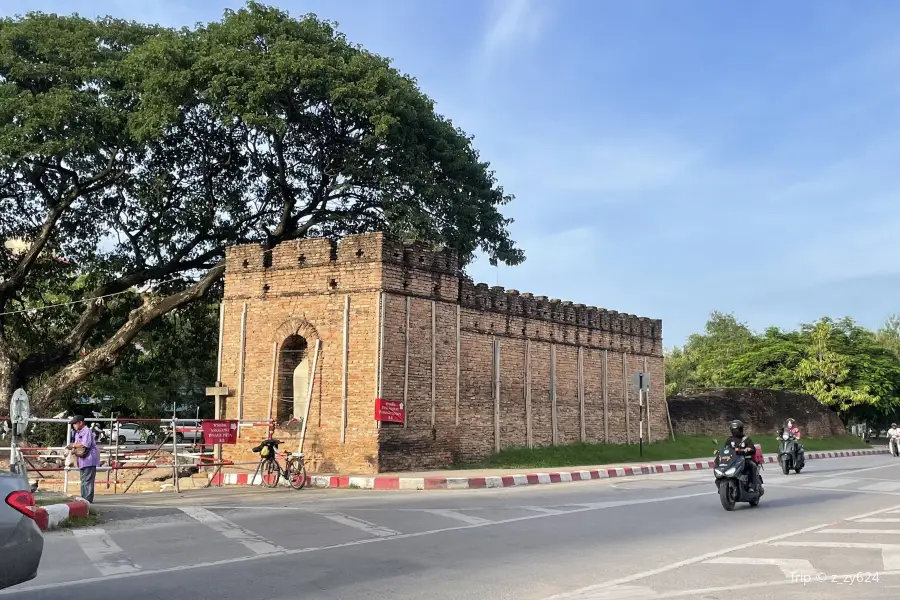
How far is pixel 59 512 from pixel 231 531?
2.31m

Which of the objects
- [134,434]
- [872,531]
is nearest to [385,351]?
[872,531]

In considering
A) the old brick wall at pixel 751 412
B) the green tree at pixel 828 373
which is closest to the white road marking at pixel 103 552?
the old brick wall at pixel 751 412

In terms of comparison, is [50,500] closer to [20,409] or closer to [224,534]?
[20,409]

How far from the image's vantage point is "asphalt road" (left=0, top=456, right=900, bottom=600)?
6562 millimetres

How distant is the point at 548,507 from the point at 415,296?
7807 millimetres

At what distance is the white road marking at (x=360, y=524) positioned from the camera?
966cm

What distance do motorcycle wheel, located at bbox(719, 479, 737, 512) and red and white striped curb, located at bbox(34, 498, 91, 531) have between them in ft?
28.9

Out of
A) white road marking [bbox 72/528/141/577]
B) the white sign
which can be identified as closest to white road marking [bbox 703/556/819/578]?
white road marking [bbox 72/528/141/577]

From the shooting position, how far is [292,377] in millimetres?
19812

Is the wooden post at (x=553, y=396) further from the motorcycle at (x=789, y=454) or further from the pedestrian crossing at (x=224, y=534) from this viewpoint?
the pedestrian crossing at (x=224, y=534)

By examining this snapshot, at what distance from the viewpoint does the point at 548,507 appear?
12.6 metres

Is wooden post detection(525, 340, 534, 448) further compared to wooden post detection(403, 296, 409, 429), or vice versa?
wooden post detection(525, 340, 534, 448)

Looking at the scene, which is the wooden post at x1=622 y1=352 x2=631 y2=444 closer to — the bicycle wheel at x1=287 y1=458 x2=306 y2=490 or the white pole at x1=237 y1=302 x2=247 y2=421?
the white pole at x1=237 y1=302 x2=247 y2=421

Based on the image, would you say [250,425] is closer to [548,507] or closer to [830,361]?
[548,507]
